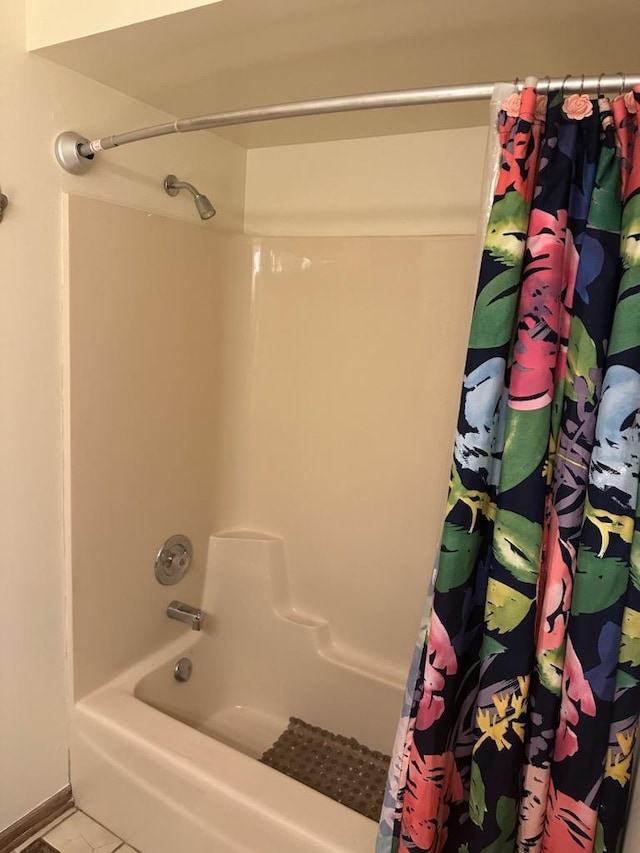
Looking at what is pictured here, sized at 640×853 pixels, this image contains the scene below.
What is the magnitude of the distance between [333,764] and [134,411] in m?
1.18

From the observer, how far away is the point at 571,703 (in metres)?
0.88

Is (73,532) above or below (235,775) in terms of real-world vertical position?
above

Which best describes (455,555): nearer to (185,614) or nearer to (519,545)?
(519,545)

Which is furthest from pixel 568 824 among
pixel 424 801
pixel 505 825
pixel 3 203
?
pixel 3 203

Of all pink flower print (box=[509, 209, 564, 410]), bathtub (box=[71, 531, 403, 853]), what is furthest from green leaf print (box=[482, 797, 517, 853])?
pink flower print (box=[509, 209, 564, 410])

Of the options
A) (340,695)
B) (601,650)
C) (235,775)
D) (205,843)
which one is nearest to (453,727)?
(601,650)

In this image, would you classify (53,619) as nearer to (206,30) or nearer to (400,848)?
(400,848)

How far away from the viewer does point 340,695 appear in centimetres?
193

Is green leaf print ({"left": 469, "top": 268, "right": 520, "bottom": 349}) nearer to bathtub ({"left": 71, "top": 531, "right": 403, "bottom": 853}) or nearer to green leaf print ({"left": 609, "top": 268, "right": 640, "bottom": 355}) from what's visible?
green leaf print ({"left": 609, "top": 268, "right": 640, "bottom": 355})

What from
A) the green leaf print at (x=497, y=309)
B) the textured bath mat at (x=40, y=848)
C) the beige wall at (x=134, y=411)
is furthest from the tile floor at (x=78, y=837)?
the green leaf print at (x=497, y=309)

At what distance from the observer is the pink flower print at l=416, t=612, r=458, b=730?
950 millimetres

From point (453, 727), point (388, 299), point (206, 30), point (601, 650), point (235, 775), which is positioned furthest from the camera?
point (388, 299)

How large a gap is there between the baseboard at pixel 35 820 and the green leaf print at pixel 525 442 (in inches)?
60.5

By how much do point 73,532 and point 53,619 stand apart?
9.2 inches
